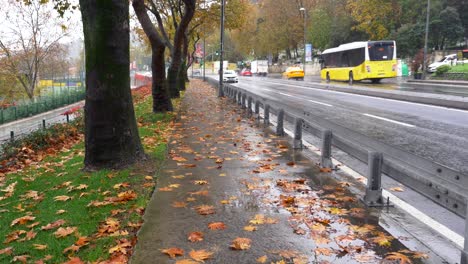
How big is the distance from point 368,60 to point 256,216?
32.9 m

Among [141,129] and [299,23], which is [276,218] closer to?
[141,129]

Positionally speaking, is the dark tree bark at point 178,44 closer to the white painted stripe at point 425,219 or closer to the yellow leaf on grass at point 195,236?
the white painted stripe at point 425,219

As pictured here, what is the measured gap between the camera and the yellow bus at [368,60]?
35.8 m

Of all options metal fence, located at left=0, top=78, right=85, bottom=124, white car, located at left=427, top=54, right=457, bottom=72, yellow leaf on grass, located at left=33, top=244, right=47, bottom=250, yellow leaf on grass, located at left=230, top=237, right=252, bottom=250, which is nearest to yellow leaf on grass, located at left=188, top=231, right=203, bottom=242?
yellow leaf on grass, located at left=230, top=237, right=252, bottom=250

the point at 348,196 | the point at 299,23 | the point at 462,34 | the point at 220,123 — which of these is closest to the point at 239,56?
the point at 299,23

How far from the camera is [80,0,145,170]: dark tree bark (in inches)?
298

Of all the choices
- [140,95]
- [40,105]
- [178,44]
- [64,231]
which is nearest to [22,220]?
[64,231]

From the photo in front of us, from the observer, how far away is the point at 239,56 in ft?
416

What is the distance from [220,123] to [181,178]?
7.11 meters

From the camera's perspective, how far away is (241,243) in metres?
4.57

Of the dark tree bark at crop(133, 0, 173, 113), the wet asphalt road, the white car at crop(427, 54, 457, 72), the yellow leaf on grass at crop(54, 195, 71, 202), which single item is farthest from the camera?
the white car at crop(427, 54, 457, 72)

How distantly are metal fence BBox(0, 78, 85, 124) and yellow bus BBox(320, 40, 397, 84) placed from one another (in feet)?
81.3

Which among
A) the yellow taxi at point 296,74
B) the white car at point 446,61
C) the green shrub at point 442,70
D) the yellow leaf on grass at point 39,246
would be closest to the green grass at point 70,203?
the yellow leaf on grass at point 39,246

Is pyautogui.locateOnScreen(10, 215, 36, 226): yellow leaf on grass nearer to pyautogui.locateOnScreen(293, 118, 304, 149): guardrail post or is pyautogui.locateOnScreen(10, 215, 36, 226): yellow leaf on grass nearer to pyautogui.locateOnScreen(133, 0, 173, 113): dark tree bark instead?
pyautogui.locateOnScreen(293, 118, 304, 149): guardrail post
